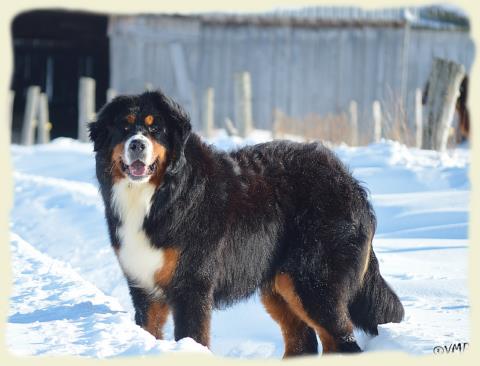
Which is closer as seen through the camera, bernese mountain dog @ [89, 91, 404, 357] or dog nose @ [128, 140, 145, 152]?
dog nose @ [128, 140, 145, 152]

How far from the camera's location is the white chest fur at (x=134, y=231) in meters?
5.47

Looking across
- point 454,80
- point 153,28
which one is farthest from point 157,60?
point 454,80

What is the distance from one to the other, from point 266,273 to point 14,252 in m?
3.33

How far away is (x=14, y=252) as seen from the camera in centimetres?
809

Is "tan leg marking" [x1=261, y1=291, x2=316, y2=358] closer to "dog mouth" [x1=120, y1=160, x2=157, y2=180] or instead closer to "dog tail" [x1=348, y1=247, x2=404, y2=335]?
"dog tail" [x1=348, y1=247, x2=404, y2=335]

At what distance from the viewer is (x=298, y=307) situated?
5.83m

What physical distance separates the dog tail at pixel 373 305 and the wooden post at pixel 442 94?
6951mm

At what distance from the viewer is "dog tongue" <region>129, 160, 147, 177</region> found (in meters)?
5.37

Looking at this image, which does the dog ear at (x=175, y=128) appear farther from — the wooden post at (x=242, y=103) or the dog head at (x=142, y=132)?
the wooden post at (x=242, y=103)

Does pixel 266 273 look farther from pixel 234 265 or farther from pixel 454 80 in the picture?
pixel 454 80

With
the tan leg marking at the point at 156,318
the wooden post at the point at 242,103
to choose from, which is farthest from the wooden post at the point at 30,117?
the tan leg marking at the point at 156,318

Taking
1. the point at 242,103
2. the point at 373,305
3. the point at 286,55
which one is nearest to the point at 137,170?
the point at 373,305

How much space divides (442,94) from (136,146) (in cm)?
828

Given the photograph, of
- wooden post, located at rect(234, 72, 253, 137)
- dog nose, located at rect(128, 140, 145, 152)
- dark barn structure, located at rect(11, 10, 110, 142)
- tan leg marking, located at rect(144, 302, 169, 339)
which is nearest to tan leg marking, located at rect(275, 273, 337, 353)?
tan leg marking, located at rect(144, 302, 169, 339)
